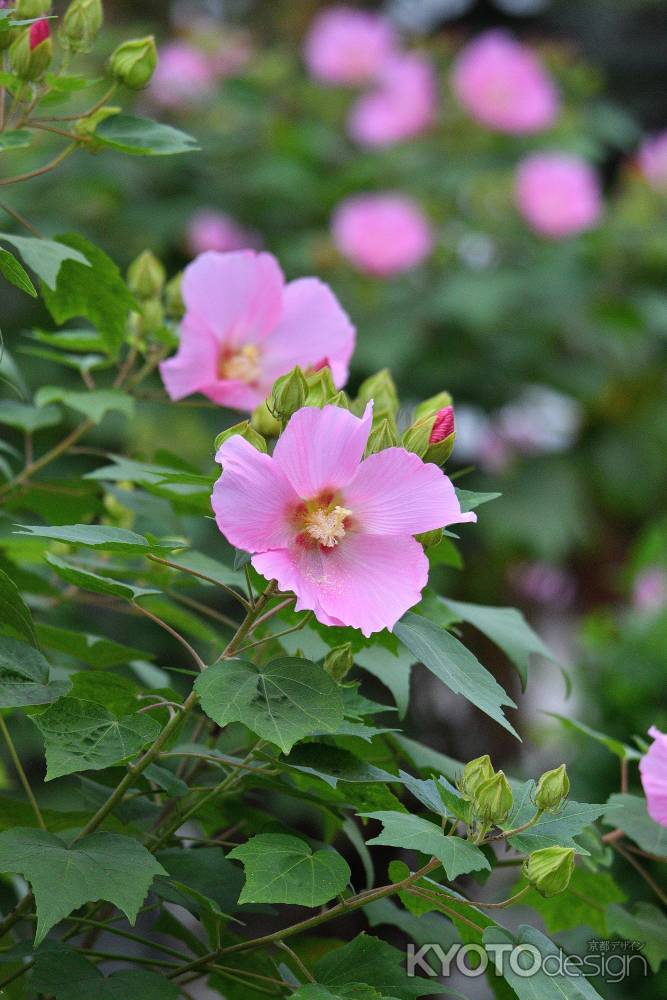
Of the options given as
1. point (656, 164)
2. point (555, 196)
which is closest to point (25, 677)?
point (555, 196)

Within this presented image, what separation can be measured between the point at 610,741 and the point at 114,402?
46 cm

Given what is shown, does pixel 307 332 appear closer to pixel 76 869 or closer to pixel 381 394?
pixel 381 394

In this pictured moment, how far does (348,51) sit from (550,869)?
308cm

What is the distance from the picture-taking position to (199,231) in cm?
304

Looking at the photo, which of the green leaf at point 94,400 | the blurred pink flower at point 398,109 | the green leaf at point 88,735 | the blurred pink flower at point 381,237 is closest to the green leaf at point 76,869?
the green leaf at point 88,735

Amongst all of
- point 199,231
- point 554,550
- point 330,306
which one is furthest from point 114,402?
point 199,231

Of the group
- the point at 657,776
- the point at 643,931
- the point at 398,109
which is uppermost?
the point at 657,776

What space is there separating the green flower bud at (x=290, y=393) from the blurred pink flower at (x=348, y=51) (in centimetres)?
291

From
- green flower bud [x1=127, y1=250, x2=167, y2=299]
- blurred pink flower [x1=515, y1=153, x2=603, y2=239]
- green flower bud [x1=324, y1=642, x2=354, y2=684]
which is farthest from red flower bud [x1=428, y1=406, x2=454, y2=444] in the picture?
blurred pink flower [x1=515, y1=153, x2=603, y2=239]

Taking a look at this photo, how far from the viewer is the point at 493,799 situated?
27.2 inches

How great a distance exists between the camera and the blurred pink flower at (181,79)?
10.9ft

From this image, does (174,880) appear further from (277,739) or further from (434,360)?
(434,360)

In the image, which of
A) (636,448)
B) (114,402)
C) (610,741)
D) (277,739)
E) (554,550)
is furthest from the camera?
(636,448)

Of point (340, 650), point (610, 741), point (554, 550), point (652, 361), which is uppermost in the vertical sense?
point (340, 650)
